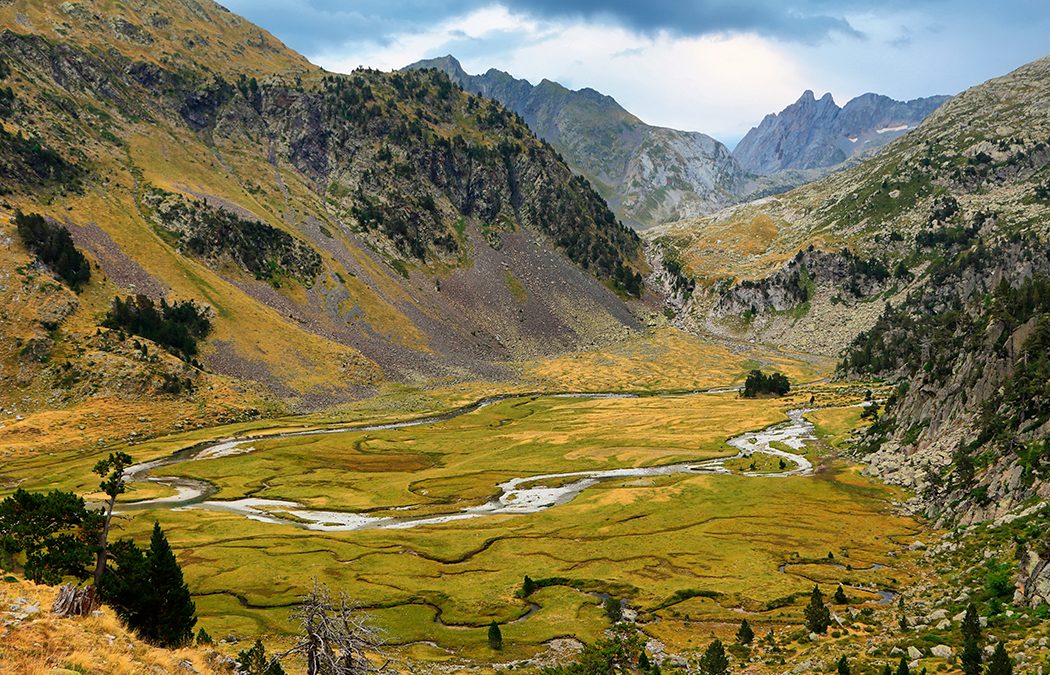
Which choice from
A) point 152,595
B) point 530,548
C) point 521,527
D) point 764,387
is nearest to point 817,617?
point 530,548

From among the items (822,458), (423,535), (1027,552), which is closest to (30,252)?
(423,535)

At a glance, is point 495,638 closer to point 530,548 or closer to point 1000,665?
point 530,548

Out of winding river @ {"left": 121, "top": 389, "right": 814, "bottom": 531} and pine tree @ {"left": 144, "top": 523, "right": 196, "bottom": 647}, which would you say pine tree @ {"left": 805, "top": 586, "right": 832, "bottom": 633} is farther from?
winding river @ {"left": 121, "top": 389, "right": 814, "bottom": 531}

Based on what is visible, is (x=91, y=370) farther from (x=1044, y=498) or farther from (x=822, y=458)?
(x=1044, y=498)

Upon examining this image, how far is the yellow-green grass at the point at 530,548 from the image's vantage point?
5347cm

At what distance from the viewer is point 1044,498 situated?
174 feet

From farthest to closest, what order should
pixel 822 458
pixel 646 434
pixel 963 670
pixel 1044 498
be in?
pixel 646 434
pixel 822 458
pixel 1044 498
pixel 963 670

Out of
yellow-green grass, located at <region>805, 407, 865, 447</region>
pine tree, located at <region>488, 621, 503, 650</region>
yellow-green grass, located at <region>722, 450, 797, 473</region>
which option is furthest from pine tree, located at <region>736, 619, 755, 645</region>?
yellow-green grass, located at <region>805, 407, 865, 447</region>

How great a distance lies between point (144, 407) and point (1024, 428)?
162 metres

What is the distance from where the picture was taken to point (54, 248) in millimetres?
160750

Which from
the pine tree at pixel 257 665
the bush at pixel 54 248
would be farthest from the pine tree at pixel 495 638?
the bush at pixel 54 248

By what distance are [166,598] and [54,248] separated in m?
165

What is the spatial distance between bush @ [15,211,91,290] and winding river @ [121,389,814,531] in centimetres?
6509

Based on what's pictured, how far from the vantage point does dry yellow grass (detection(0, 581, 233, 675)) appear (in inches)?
807
